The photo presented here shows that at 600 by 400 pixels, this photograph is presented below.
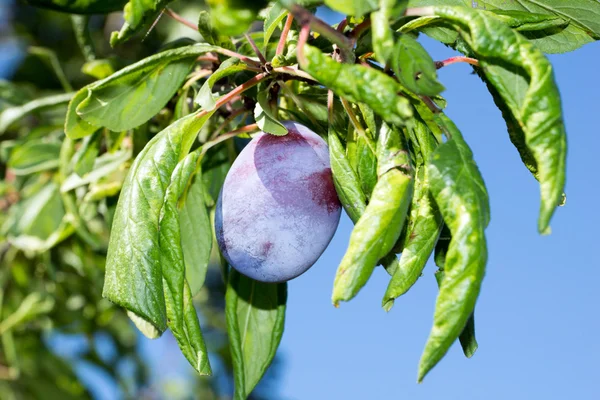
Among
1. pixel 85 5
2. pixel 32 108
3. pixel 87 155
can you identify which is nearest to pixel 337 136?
pixel 85 5

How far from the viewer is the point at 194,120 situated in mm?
875

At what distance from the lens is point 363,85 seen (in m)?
0.66

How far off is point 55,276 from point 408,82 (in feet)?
5.04

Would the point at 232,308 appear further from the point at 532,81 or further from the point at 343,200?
the point at 532,81

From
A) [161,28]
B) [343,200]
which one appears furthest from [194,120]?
[161,28]

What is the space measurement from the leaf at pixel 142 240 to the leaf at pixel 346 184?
186mm

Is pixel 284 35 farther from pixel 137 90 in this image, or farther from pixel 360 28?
pixel 137 90

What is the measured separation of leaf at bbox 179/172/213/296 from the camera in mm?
993

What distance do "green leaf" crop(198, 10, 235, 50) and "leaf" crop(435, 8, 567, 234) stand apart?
367 millimetres

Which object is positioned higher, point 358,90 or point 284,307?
point 358,90

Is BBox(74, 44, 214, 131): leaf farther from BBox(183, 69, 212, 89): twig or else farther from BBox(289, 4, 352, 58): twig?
BBox(289, 4, 352, 58): twig

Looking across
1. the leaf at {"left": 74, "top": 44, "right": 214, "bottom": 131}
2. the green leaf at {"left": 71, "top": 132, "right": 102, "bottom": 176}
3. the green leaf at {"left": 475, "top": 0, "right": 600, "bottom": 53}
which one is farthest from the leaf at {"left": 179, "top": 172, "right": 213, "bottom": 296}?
the green leaf at {"left": 475, "top": 0, "right": 600, "bottom": 53}

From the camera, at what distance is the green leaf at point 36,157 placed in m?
1.68

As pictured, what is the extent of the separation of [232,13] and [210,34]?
1.22 ft
